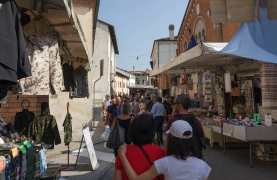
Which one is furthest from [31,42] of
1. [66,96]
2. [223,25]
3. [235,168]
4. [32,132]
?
[223,25]

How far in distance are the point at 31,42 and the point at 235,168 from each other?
537cm

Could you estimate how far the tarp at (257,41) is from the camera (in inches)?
173

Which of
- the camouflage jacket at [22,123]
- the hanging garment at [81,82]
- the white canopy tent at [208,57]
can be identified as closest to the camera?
the camouflage jacket at [22,123]

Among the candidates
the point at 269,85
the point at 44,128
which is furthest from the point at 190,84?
the point at 44,128

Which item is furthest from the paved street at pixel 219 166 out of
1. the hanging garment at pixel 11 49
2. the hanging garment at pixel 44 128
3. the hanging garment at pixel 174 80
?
the hanging garment at pixel 174 80

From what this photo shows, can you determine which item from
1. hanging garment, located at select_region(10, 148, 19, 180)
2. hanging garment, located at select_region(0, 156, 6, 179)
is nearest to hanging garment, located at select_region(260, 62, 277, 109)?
hanging garment, located at select_region(10, 148, 19, 180)

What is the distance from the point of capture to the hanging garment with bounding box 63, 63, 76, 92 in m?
5.34

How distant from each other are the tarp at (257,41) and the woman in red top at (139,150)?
10.5ft

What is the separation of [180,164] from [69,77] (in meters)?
4.32

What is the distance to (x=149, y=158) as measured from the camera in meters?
2.00

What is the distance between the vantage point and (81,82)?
19.1ft

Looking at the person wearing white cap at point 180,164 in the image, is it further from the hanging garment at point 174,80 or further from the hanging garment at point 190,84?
the hanging garment at point 174,80

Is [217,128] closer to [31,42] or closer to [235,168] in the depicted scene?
[235,168]

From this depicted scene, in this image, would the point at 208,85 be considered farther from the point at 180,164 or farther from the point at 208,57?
the point at 180,164
